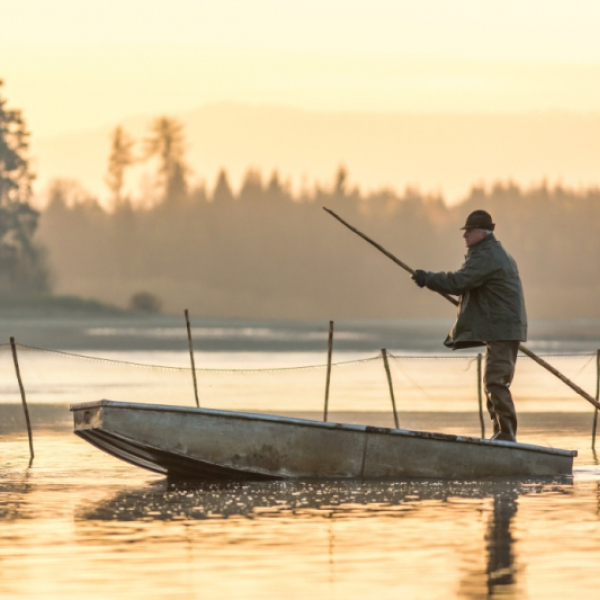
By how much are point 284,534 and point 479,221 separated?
4.56m

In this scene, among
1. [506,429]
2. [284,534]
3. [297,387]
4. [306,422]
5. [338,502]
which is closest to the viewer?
[284,534]

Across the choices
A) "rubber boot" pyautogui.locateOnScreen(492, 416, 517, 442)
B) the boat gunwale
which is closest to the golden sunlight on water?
the boat gunwale

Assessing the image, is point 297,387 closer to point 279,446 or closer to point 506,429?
point 506,429

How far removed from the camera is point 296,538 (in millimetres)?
10453

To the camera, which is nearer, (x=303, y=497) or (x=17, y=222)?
(x=303, y=497)

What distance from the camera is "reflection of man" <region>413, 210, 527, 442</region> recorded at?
45.9 ft

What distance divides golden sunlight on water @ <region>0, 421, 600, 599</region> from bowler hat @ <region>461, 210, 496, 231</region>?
2268 mm

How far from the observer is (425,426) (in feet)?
68.1

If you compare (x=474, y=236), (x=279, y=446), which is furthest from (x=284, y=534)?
(x=474, y=236)

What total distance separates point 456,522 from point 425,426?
31.4ft

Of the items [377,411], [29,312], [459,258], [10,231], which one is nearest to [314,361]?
[377,411]

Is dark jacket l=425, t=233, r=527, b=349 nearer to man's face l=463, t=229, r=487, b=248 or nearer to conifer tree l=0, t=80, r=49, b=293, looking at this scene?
man's face l=463, t=229, r=487, b=248

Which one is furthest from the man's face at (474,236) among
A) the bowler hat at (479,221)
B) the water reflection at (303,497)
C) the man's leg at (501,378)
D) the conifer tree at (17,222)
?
the conifer tree at (17,222)

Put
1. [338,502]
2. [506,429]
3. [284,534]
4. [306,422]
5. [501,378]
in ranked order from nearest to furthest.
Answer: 1. [284,534]
2. [338,502]
3. [306,422]
4. [501,378]
5. [506,429]
